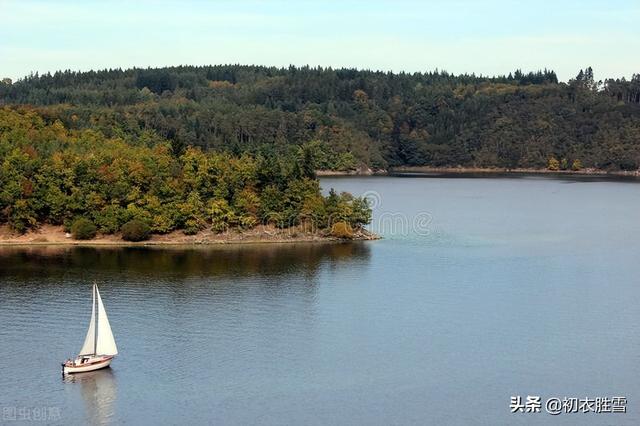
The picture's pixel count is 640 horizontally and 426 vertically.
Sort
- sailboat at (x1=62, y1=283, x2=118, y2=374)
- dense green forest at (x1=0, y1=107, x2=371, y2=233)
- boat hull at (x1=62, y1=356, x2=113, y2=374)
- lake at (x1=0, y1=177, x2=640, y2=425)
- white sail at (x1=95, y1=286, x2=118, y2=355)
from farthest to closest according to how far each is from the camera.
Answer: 1. dense green forest at (x1=0, y1=107, x2=371, y2=233)
2. white sail at (x1=95, y1=286, x2=118, y2=355)
3. sailboat at (x1=62, y1=283, x2=118, y2=374)
4. boat hull at (x1=62, y1=356, x2=113, y2=374)
5. lake at (x1=0, y1=177, x2=640, y2=425)

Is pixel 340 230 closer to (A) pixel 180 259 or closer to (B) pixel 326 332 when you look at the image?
(A) pixel 180 259

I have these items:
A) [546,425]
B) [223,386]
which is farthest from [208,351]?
[546,425]

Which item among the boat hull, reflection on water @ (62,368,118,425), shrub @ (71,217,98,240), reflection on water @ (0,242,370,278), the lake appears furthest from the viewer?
shrub @ (71,217,98,240)

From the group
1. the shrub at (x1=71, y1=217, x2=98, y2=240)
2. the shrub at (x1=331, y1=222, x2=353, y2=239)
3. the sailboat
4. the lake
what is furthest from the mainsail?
the shrub at (x1=331, y1=222, x2=353, y2=239)

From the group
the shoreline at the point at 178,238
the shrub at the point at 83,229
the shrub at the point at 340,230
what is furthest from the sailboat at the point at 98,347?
the shrub at the point at 340,230

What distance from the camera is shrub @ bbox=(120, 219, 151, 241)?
107000 mm

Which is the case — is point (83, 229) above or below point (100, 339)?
above

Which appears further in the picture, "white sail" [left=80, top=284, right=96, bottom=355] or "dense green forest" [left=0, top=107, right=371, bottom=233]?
"dense green forest" [left=0, top=107, right=371, bottom=233]

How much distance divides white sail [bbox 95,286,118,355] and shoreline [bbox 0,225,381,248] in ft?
156

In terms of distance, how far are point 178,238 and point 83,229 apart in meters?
10.7

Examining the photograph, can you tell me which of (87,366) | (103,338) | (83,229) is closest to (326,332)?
(103,338)

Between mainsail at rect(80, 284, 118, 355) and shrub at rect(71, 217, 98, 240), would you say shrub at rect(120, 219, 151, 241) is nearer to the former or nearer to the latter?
shrub at rect(71, 217, 98, 240)

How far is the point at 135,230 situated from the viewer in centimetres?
10688

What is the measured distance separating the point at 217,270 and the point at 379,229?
38725mm
